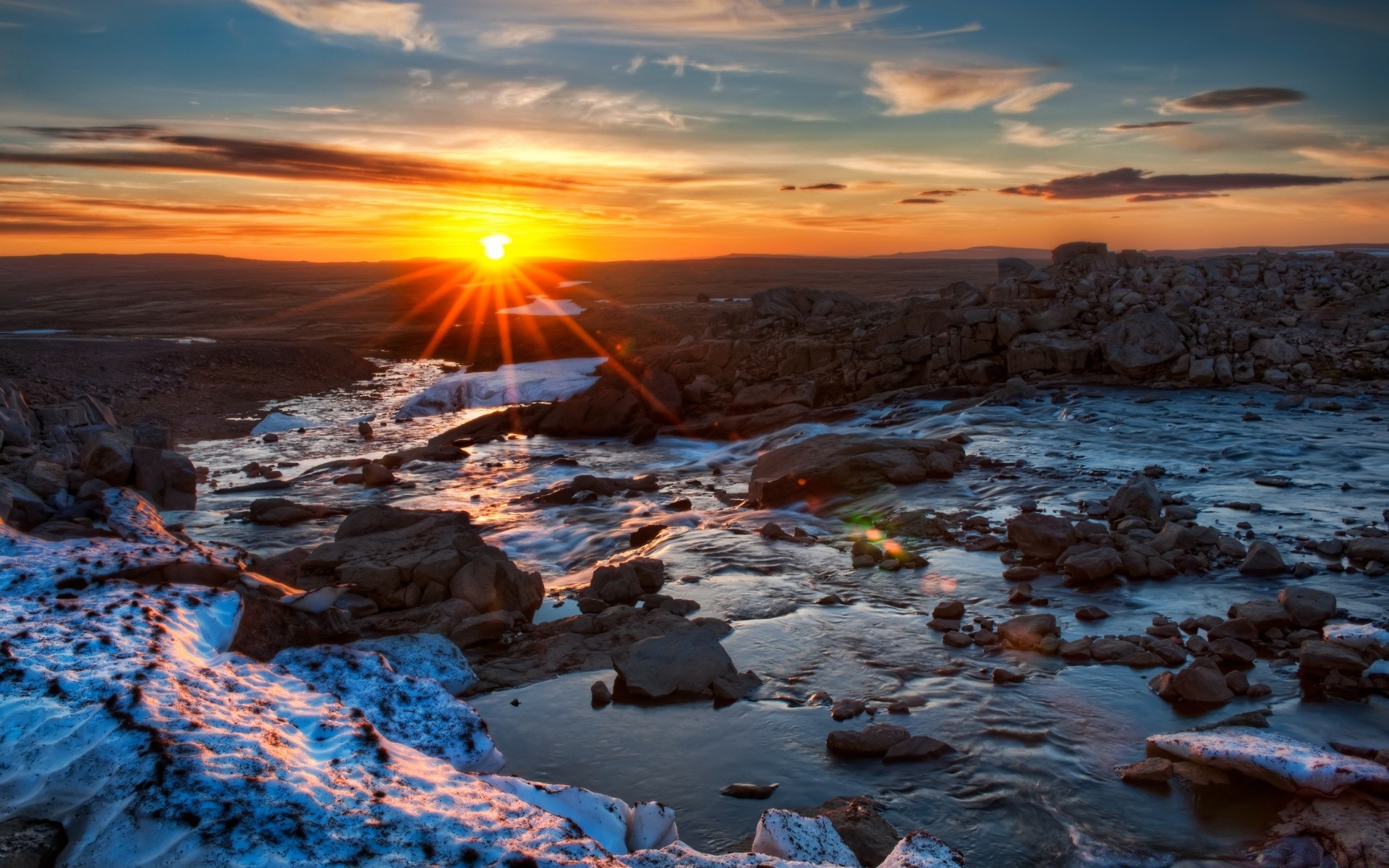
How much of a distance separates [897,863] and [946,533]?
8.45 metres

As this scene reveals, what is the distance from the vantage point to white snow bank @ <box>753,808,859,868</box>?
4914mm

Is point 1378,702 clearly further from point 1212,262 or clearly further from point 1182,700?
point 1212,262

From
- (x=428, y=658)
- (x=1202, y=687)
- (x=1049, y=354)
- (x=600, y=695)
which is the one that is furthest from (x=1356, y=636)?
(x=1049, y=354)

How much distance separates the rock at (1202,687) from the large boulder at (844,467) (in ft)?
27.2

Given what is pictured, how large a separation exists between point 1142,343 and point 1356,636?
18.0 m

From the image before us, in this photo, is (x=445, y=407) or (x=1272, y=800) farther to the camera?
(x=445, y=407)

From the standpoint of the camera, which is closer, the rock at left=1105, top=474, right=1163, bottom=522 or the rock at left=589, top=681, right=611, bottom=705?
the rock at left=589, top=681, right=611, bottom=705

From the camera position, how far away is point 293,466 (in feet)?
71.8

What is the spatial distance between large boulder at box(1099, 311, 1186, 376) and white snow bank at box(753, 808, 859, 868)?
22043 mm

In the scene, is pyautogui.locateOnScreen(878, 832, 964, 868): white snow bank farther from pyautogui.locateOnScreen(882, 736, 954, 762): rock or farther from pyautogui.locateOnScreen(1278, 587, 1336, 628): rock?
pyautogui.locateOnScreen(1278, 587, 1336, 628): rock

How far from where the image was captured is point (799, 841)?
4.99 meters

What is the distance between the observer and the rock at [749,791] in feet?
20.9

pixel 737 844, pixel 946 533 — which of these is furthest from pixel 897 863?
pixel 946 533

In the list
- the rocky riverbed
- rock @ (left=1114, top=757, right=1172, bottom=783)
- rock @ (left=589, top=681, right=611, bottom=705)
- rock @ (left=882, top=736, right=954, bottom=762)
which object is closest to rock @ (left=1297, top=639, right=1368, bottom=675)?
the rocky riverbed
